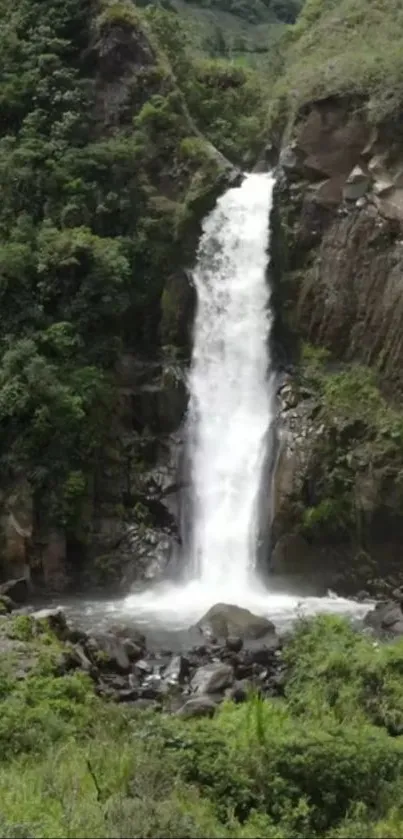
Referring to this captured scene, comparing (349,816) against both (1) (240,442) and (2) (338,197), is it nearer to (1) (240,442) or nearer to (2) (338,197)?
(1) (240,442)

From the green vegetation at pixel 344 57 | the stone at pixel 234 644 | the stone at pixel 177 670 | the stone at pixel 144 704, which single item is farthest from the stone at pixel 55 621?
the green vegetation at pixel 344 57

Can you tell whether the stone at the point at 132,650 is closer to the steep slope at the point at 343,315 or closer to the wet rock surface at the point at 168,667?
the wet rock surface at the point at 168,667

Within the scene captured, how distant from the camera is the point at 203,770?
995 cm

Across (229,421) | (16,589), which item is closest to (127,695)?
(16,589)

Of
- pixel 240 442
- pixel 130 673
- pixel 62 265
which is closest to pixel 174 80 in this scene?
pixel 62 265

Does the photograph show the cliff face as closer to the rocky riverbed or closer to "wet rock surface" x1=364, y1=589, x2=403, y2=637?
"wet rock surface" x1=364, y1=589, x2=403, y2=637

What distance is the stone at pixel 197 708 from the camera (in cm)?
1427

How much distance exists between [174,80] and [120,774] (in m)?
28.1

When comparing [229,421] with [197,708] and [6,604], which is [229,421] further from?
[197,708]

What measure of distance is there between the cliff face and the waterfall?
74cm

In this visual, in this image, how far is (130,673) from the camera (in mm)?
17438

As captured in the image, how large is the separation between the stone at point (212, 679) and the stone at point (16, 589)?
6777mm

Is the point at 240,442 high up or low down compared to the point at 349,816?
up

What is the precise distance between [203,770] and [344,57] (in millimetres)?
25806
